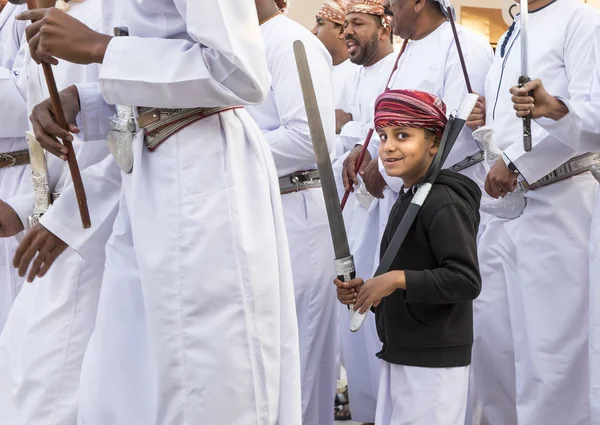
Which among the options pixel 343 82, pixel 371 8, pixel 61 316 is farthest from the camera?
pixel 343 82

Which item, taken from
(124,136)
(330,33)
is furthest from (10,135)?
(330,33)

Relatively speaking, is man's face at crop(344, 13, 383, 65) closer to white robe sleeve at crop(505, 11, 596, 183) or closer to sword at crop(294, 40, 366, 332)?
white robe sleeve at crop(505, 11, 596, 183)

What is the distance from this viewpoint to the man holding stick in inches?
97.7

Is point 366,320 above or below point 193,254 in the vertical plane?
below

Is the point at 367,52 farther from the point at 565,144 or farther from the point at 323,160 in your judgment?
the point at 323,160

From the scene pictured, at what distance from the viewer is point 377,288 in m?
3.25

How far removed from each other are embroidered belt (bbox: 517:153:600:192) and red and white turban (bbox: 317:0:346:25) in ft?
11.9

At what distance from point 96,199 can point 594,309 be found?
2.12 meters

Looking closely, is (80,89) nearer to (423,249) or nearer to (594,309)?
(423,249)

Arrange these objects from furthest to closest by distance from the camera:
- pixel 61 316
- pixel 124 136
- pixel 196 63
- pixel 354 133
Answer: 1. pixel 354 133
2. pixel 61 316
3. pixel 124 136
4. pixel 196 63

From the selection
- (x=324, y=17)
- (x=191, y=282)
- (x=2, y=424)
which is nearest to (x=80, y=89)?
(x=191, y=282)

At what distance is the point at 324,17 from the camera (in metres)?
7.68

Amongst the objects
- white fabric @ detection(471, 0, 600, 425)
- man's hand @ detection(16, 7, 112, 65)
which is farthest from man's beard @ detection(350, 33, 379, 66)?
man's hand @ detection(16, 7, 112, 65)

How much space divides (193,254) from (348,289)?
2.52ft
